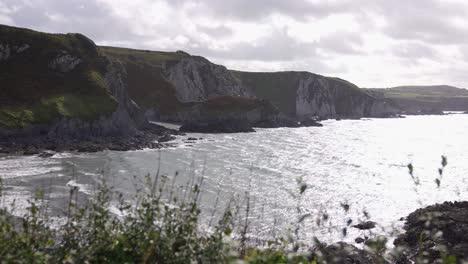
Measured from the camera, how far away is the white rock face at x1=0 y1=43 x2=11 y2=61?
71.9 m

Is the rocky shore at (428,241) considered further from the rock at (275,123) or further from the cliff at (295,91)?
the cliff at (295,91)

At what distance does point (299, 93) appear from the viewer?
171 m

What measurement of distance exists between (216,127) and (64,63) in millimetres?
34929

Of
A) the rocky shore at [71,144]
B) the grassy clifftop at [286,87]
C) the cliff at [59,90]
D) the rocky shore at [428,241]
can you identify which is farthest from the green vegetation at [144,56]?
the rocky shore at [428,241]

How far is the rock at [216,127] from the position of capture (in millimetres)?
94125

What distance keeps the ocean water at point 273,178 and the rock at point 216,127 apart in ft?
67.1

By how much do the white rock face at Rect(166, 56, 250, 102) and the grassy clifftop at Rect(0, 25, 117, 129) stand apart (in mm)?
42003

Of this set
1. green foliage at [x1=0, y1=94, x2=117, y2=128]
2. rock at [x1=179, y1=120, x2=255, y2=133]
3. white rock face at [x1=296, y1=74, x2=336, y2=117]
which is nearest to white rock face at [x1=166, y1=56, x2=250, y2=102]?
rock at [x1=179, y1=120, x2=255, y2=133]

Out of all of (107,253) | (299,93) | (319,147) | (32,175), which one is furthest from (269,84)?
(107,253)

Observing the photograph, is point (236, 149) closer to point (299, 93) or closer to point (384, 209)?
point (384, 209)

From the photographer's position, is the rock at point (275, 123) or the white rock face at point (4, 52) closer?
the white rock face at point (4, 52)

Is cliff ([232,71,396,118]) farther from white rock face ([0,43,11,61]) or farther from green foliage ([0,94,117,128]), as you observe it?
white rock face ([0,43,11,61])

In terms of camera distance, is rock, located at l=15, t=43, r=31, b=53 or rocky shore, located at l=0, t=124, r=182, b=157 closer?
rocky shore, located at l=0, t=124, r=182, b=157

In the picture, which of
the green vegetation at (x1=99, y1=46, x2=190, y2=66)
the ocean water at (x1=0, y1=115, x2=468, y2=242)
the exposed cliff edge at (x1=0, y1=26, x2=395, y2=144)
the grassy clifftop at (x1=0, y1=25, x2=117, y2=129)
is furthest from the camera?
the green vegetation at (x1=99, y1=46, x2=190, y2=66)
